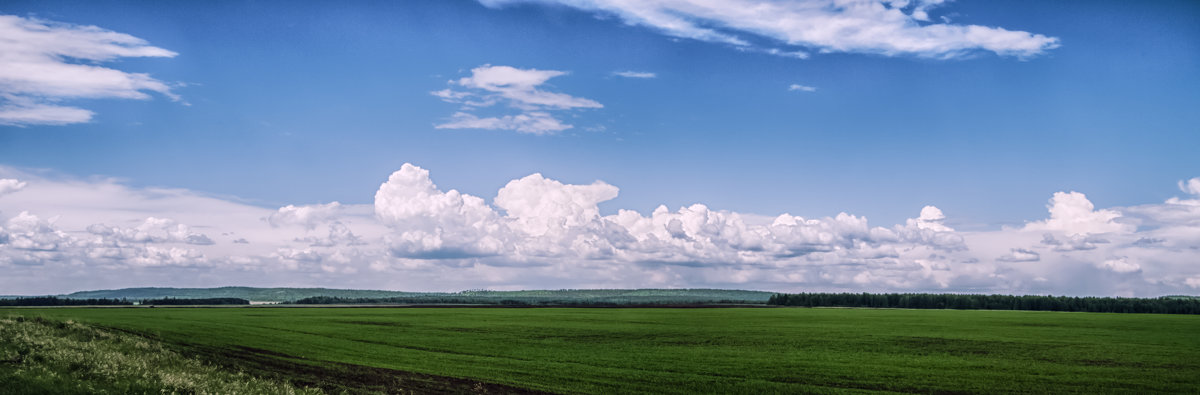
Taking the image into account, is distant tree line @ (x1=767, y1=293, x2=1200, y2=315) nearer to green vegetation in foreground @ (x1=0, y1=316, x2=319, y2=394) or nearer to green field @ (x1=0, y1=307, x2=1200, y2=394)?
green field @ (x1=0, y1=307, x2=1200, y2=394)

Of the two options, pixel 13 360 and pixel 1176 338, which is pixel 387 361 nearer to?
pixel 13 360

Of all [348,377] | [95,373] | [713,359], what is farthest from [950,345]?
[95,373]

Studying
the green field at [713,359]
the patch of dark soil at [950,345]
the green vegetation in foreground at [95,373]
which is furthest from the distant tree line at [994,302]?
the green vegetation in foreground at [95,373]

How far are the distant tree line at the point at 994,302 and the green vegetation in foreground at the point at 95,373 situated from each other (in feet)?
532

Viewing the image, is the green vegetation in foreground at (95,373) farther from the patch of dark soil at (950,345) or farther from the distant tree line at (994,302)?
the distant tree line at (994,302)

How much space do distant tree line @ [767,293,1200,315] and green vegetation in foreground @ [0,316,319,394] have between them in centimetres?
16200

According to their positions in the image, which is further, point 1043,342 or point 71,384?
point 1043,342

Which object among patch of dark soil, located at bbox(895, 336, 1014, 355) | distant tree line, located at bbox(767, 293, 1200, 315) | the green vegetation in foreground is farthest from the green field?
distant tree line, located at bbox(767, 293, 1200, 315)

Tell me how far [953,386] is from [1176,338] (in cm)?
A: 4478

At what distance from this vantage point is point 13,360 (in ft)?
73.6

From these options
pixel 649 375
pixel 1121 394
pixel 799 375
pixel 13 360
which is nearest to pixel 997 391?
pixel 1121 394

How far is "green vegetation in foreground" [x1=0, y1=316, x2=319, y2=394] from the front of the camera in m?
19.2

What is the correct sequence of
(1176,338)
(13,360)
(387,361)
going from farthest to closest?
(1176,338), (387,361), (13,360)

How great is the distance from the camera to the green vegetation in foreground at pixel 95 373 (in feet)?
63.1
